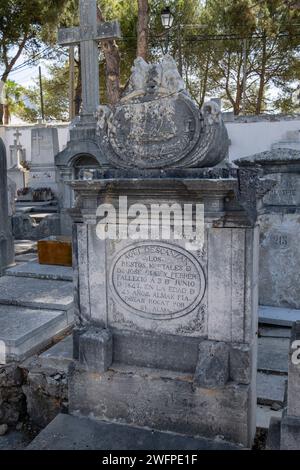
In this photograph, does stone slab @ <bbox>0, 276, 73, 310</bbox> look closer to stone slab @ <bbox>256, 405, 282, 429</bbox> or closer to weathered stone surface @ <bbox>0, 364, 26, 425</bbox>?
weathered stone surface @ <bbox>0, 364, 26, 425</bbox>

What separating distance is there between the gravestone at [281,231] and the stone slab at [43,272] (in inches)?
101

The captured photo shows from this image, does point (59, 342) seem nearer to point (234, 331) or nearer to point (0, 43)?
point (234, 331)

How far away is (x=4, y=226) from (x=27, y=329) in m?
3.41

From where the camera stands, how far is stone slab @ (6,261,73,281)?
601 cm

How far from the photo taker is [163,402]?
3137mm

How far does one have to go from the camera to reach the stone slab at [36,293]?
4.97m

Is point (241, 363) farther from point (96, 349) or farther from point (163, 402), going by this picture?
point (96, 349)

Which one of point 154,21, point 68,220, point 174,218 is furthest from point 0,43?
point 174,218

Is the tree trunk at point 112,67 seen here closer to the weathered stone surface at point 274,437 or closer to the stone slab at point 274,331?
the stone slab at point 274,331

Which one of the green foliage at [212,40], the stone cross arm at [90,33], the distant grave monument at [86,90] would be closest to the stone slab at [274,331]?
the distant grave monument at [86,90]

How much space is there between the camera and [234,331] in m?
2.97

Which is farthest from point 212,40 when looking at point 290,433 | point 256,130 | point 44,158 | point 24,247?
point 290,433

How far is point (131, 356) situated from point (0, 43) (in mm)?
23505
